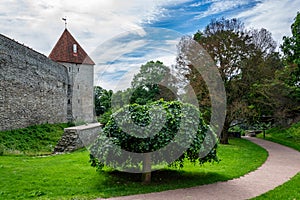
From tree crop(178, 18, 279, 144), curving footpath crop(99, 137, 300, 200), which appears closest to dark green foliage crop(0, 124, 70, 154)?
curving footpath crop(99, 137, 300, 200)

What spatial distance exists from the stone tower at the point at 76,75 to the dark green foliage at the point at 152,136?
754 inches

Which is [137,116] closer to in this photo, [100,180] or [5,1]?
[100,180]

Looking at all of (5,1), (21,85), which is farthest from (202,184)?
(5,1)

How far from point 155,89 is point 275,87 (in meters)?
9.43

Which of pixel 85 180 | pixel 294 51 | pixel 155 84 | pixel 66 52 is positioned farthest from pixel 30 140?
pixel 294 51

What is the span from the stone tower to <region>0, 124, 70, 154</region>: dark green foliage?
807cm

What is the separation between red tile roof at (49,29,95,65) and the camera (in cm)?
2516

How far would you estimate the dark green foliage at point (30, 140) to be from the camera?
39.4 ft

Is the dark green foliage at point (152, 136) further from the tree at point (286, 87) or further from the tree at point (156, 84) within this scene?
the tree at point (156, 84)

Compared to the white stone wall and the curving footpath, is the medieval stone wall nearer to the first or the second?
the white stone wall

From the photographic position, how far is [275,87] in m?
15.9

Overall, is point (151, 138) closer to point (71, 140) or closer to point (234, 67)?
point (71, 140)

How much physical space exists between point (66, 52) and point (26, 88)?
34.5 ft

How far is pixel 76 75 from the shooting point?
86.2 ft
